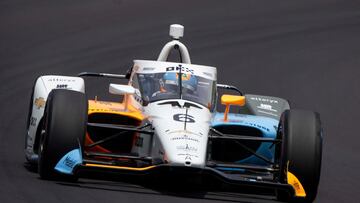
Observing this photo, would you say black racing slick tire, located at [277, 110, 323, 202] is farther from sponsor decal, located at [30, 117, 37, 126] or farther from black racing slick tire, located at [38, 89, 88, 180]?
sponsor decal, located at [30, 117, 37, 126]

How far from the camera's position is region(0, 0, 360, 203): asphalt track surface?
747 inches

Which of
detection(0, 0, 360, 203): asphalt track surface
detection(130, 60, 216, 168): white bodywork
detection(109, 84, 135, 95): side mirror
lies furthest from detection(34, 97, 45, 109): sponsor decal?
detection(130, 60, 216, 168): white bodywork

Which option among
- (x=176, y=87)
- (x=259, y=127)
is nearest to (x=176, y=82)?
(x=176, y=87)

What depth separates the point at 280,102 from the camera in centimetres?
1641

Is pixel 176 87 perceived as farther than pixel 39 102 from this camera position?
No

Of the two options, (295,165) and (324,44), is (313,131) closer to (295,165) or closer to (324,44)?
(295,165)

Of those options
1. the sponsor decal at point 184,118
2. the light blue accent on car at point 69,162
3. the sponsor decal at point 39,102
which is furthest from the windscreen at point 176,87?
the light blue accent on car at point 69,162

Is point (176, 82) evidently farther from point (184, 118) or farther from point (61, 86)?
point (61, 86)

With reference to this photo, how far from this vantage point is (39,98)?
48.6ft

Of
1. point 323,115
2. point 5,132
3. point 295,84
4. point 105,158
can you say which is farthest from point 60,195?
point 295,84

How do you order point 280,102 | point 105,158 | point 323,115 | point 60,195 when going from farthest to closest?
point 323,115 → point 280,102 → point 105,158 → point 60,195

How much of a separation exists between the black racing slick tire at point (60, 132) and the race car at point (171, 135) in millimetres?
11

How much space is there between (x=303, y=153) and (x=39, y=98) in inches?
147

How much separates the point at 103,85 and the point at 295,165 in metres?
9.63
